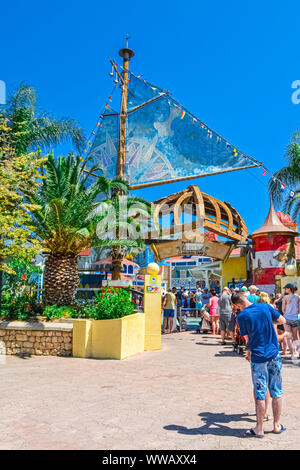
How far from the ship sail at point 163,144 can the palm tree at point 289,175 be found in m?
1.49

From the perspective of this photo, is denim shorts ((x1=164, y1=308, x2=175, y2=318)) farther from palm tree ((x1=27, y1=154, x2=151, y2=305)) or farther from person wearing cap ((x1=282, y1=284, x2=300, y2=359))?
person wearing cap ((x1=282, y1=284, x2=300, y2=359))

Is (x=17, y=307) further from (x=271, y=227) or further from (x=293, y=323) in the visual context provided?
(x=271, y=227)

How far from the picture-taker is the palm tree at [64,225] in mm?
10750

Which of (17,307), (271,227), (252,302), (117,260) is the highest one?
(271,227)

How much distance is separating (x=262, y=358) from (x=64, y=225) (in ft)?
25.5

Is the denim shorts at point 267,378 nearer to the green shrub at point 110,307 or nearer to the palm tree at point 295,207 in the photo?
the green shrub at point 110,307

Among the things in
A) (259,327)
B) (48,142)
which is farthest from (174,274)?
(259,327)

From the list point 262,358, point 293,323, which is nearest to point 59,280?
point 293,323

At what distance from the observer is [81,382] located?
21.9ft

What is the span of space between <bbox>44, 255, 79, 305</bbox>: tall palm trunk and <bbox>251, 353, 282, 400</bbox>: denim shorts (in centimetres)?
768

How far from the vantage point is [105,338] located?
9141mm

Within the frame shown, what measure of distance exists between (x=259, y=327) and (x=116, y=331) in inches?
212

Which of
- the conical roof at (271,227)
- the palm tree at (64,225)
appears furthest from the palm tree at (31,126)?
the conical roof at (271,227)
